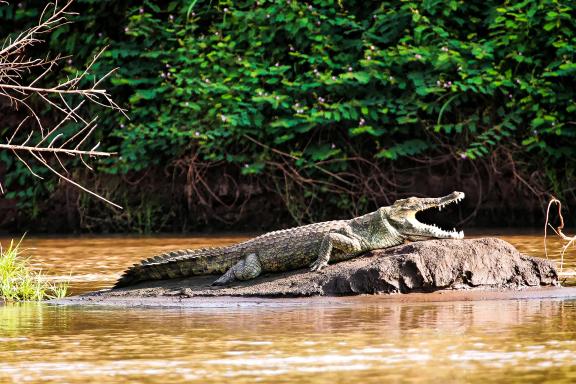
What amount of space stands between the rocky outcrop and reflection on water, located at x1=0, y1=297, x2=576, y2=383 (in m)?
0.36

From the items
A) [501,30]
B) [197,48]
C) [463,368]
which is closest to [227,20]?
[197,48]

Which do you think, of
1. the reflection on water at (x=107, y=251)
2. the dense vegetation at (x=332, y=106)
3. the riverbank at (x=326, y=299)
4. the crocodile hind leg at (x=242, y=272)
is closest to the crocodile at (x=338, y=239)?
the crocodile hind leg at (x=242, y=272)

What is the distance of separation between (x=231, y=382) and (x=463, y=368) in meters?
1.11

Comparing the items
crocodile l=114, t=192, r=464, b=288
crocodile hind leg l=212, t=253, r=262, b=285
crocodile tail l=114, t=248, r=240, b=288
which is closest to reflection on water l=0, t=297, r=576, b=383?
crocodile l=114, t=192, r=464, b=288

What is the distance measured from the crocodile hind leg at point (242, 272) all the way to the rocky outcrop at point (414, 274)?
0.08m

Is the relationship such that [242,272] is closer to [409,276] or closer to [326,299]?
[326,299]

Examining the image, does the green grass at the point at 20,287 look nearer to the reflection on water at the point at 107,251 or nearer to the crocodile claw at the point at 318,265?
the reflection on water at the point at 107,251

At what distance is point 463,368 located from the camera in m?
5.85

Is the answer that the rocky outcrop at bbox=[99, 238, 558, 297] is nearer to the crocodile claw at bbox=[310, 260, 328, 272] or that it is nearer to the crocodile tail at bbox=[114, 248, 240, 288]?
the crocodile claw at bbox=[310, 260, 328, 272]

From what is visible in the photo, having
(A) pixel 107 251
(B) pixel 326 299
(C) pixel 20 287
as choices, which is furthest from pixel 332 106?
(B) pixel 326 299

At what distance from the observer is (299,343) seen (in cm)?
679

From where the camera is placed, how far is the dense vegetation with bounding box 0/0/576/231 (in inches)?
630

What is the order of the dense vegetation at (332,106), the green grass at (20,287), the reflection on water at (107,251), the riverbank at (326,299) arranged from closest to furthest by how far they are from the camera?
1. the riverbank at (326,299)
2. the green grass at (20,287)
3. the reflection on water at (107,251)
4. the dense vegetation at (332,106)

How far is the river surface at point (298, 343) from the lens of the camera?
5.81 m
